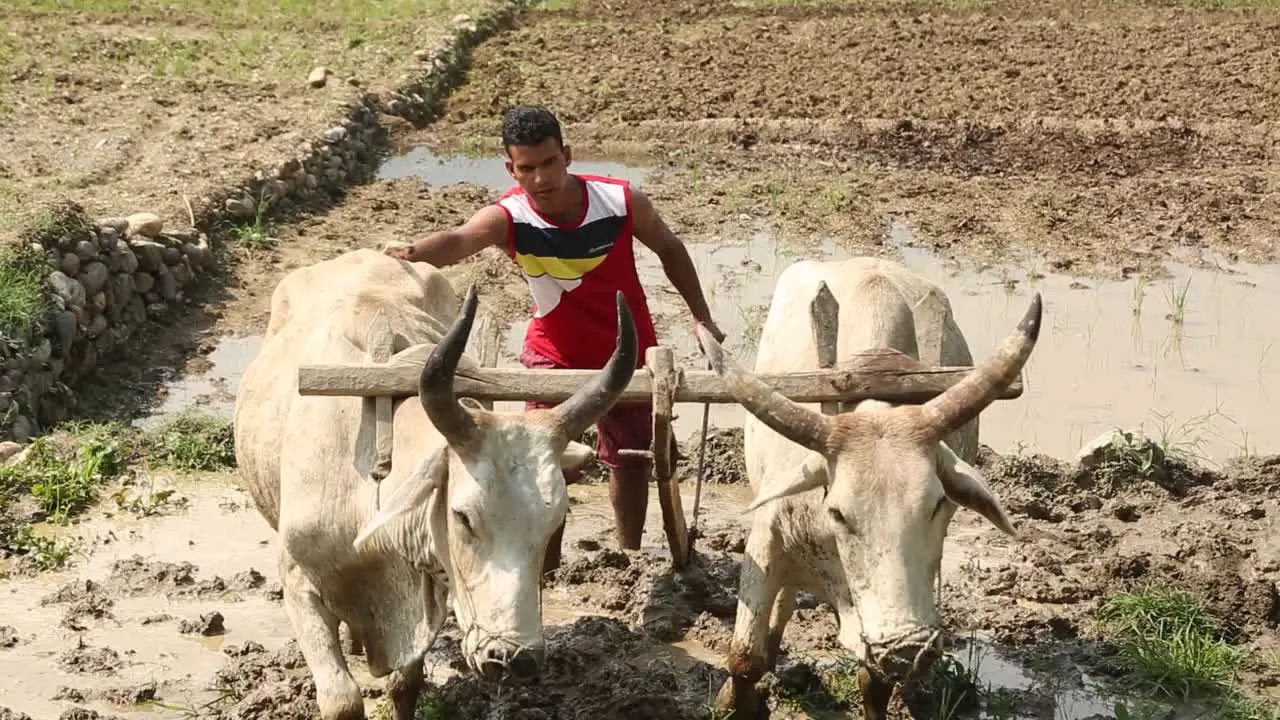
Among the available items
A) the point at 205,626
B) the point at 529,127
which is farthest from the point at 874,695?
the point at 205,626

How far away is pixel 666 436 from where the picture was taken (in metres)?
4.81

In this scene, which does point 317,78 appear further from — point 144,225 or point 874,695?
point 874,695

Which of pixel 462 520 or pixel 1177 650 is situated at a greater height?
pixel 462 520

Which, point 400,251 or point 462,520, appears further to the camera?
point 400,251

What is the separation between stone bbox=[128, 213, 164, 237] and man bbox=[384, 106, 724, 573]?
13.9 feet

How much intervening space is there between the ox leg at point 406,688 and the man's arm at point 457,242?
147cm

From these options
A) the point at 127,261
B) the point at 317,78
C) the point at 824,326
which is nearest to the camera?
the point at 824,326

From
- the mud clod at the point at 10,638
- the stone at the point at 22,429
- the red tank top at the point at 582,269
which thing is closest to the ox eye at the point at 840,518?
the red tank top at the point at 582,269

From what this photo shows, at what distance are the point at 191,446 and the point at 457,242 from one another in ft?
8.41

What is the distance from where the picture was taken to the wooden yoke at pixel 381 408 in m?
4.32

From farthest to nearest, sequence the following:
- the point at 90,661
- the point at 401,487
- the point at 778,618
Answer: the point at 90,661
the point at 778,618
the point at 401,487

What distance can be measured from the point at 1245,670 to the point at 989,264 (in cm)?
504

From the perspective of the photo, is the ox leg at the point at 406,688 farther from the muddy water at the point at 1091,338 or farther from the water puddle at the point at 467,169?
the water puddle at the point at 467,169

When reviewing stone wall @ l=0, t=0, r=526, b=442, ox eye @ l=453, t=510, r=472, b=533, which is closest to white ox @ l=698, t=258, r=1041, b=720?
ox eye @ l=453, t=510, r=472, b=533
